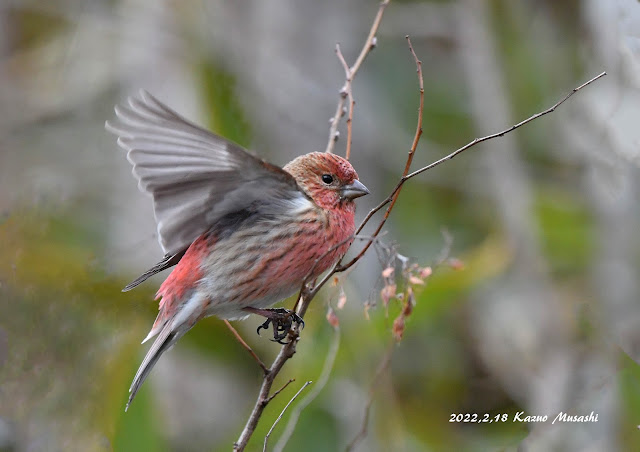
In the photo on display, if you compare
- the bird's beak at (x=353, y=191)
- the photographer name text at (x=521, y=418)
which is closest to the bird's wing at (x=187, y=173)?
the bird's beak at (x=353, y=191)

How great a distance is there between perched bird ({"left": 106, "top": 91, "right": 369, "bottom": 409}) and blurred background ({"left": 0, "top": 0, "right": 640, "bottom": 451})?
235 millimetres

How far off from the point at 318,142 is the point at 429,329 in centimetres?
230

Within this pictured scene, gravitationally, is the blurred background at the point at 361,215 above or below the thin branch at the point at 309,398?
above

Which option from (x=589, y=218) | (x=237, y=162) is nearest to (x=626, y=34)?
(x=589, y=218)

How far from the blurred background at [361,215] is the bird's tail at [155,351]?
1.37 feet

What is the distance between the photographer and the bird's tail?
146 inches

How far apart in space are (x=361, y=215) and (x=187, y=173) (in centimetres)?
363

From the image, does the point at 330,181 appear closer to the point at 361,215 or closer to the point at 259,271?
the point at 259,271

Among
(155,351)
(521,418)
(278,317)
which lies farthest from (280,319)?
(521,418)

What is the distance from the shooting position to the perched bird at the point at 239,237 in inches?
145

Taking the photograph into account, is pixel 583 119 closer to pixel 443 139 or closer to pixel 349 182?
pixel 443 139

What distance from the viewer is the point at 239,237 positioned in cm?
404

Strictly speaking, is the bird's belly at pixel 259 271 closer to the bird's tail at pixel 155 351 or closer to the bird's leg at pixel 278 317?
the bird's leg at pixel 278 317

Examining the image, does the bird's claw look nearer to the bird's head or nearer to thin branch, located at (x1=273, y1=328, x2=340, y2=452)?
thin branch, located at (x1=273, y1=328, x2=340, y2=452)
